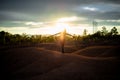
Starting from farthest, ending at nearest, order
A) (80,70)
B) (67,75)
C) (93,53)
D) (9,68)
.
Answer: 1. (93,53)
2. (9,68)
3. (80,70)
4. (67,75)

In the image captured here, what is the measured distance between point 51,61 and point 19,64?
2153 mm

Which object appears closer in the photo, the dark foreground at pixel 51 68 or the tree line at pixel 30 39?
the dark foreground at pixel 51 68

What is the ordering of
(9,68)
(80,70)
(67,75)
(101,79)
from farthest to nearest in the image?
(9,68), (80,70), (67,75), (101,79)

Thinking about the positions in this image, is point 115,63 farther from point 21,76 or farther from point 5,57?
point 5,57

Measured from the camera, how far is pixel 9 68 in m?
14.8

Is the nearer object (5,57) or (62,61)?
(62,61)

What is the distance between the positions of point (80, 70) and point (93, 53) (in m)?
14.4

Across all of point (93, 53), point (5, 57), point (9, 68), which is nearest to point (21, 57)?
point (5, 57)

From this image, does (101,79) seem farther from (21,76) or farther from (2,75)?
(2,75)

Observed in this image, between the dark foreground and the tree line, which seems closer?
the dark foreground

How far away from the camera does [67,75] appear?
11.5 meters

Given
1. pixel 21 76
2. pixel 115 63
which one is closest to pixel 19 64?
pixel 21 76

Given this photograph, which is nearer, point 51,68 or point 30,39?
point 51,68

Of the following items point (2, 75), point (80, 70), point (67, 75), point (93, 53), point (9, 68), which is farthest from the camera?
point (93, 53)
